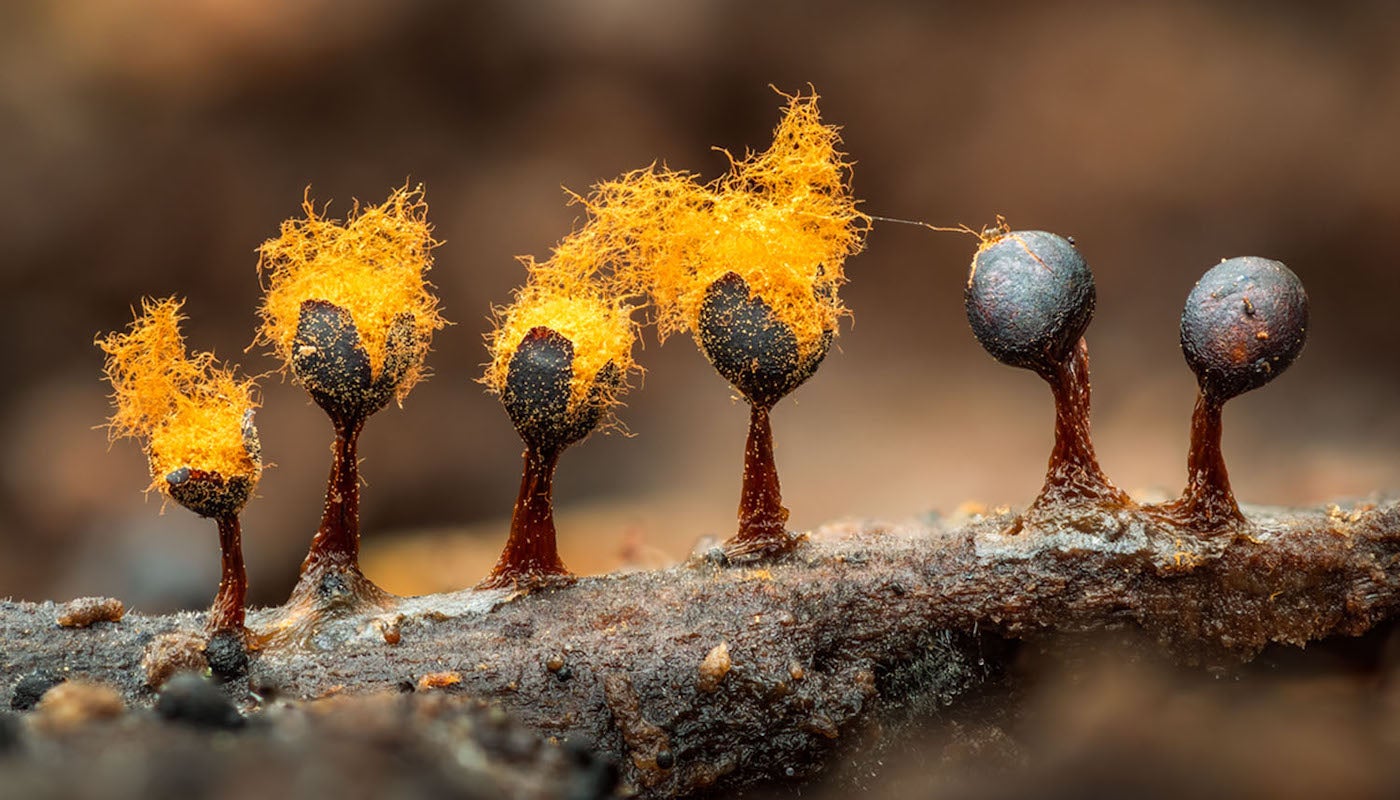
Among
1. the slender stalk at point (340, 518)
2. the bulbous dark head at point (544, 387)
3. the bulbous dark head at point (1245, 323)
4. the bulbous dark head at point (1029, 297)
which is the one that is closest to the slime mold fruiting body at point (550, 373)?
the bulbous dark head at point (544, 387)

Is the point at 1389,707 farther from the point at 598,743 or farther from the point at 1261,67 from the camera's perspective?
the point at 1261,67

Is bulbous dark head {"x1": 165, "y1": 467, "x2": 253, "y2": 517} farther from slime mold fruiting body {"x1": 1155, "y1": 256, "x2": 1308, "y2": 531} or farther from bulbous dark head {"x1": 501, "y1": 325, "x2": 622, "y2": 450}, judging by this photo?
slime mold fruiting body {"x1": 1155, "y1": 256, "x2": 1308, "y2": 531}

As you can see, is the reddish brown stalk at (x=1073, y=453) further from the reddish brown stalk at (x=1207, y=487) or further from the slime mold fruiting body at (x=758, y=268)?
the slime mold fruiting body at (x=758, y=268)

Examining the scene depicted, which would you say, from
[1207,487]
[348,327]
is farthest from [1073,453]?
[348,327]

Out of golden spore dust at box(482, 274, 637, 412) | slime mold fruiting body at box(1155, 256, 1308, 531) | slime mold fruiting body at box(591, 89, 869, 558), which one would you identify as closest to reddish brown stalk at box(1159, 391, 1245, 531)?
slime mold fruiting body at box(1155, 256, 1308, 531)

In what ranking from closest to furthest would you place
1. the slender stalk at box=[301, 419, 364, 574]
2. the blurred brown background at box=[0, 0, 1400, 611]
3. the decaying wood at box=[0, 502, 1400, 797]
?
1. the decaying wood at box=[0, 502, 1400, 797]
2. the slender stalk at box=[301, 419, 364, 574]
3. the blurred brown background at box=[0, 0, 1400, 611]
